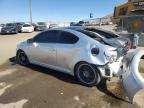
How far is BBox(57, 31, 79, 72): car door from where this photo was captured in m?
6.61

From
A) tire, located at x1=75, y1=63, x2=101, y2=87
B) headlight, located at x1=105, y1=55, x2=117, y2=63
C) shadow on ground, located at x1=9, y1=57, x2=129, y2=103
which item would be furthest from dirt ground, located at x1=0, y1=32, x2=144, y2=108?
headlight, located at x1=105, y1=55, x2=117, y2=63

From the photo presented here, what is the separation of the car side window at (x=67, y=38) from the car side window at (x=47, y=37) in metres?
0.26

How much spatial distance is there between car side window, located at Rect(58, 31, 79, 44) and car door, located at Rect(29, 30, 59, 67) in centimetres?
26

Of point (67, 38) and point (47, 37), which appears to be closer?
point (67, 38)

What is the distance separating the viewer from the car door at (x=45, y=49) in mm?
7229

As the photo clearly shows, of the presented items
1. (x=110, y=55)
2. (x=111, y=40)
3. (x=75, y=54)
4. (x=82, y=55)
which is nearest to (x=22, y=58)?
(x=75, y=54)

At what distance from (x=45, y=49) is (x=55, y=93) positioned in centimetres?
205

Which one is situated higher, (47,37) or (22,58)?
(47,37)

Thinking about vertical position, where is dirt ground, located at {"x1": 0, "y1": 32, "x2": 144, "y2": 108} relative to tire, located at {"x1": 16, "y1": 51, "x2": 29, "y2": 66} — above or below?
below

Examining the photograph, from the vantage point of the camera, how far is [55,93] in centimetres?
582

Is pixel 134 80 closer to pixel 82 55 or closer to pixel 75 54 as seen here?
pixel 82 55

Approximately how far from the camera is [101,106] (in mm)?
5055

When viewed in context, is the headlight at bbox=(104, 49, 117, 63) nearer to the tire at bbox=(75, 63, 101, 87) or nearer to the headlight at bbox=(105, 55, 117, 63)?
the headlight at bbox=(105, 55, 117, 63)

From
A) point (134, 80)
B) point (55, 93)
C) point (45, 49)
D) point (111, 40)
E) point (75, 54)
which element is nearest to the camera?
point (134, 80)
